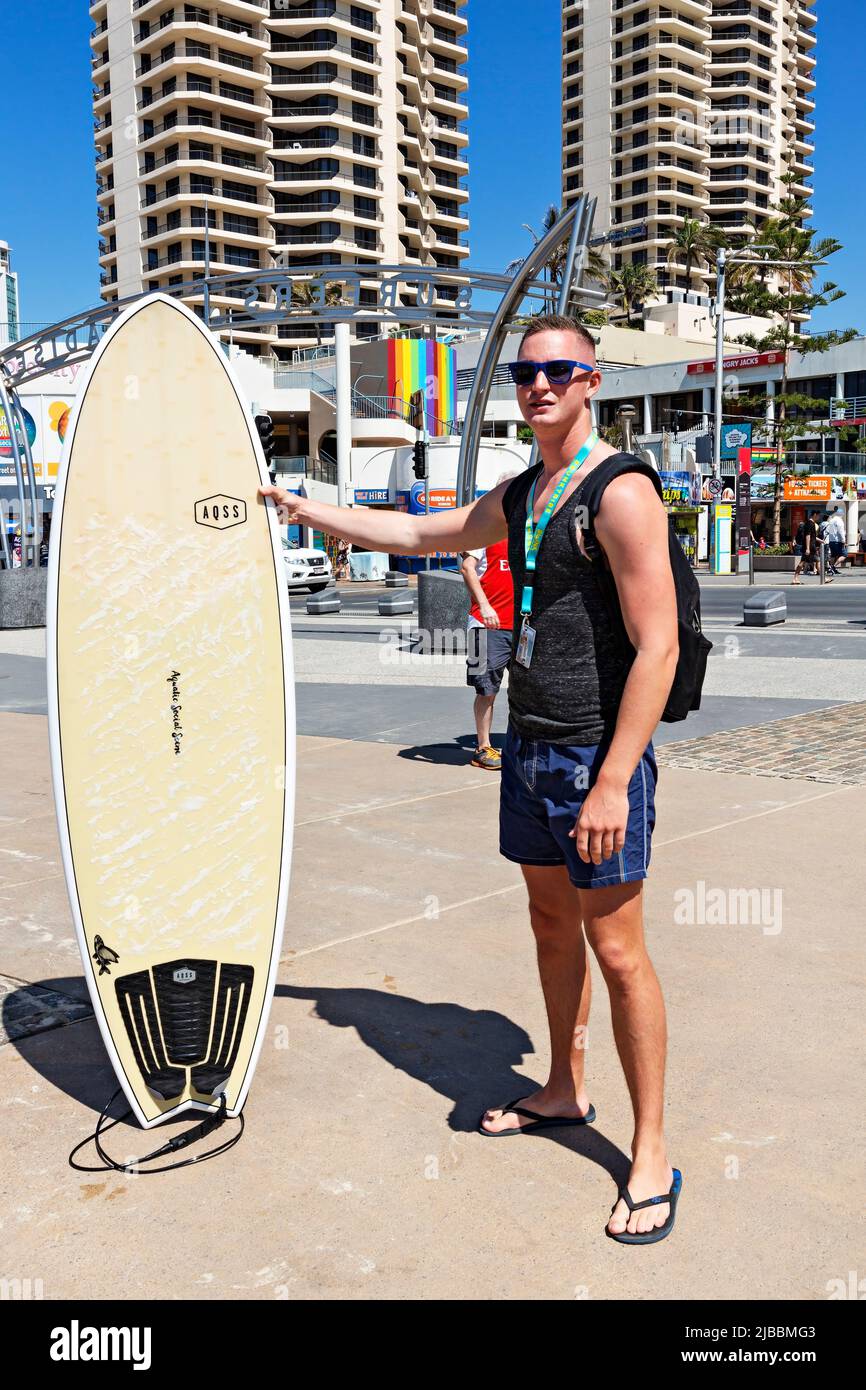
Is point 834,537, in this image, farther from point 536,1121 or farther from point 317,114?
point 317,114

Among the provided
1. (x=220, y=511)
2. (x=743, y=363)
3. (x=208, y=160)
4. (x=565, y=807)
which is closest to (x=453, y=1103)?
(x=565, y=807)

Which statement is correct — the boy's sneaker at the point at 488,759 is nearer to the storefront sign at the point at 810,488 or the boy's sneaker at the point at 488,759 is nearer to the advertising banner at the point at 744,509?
the advertising banner at the point at 744,509

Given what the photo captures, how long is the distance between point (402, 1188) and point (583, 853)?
904mm

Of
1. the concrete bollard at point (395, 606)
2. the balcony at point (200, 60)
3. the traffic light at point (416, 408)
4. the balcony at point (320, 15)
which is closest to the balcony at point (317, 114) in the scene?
the balcony at point (200, 60)

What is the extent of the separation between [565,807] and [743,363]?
2283 inches

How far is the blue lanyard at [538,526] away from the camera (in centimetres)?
265

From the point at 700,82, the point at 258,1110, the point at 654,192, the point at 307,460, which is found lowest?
the point at 258,1110

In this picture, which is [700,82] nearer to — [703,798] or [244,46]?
[244,46]

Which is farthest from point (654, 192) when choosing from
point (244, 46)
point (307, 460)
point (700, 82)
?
point (307, 460)

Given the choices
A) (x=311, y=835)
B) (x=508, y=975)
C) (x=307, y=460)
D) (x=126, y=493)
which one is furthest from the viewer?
(x=307, y=460)

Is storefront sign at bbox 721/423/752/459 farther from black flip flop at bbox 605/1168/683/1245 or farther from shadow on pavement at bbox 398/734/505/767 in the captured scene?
black flip flop at bbox 605/1168/683/1245

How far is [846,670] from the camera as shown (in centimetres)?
1193

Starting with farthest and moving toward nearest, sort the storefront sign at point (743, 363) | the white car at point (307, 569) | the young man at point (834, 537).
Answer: the storefront sign at point (743, 363)
the young man at point (834, 537)
the white car at point (307, 569)

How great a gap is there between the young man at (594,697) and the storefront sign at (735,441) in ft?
110
